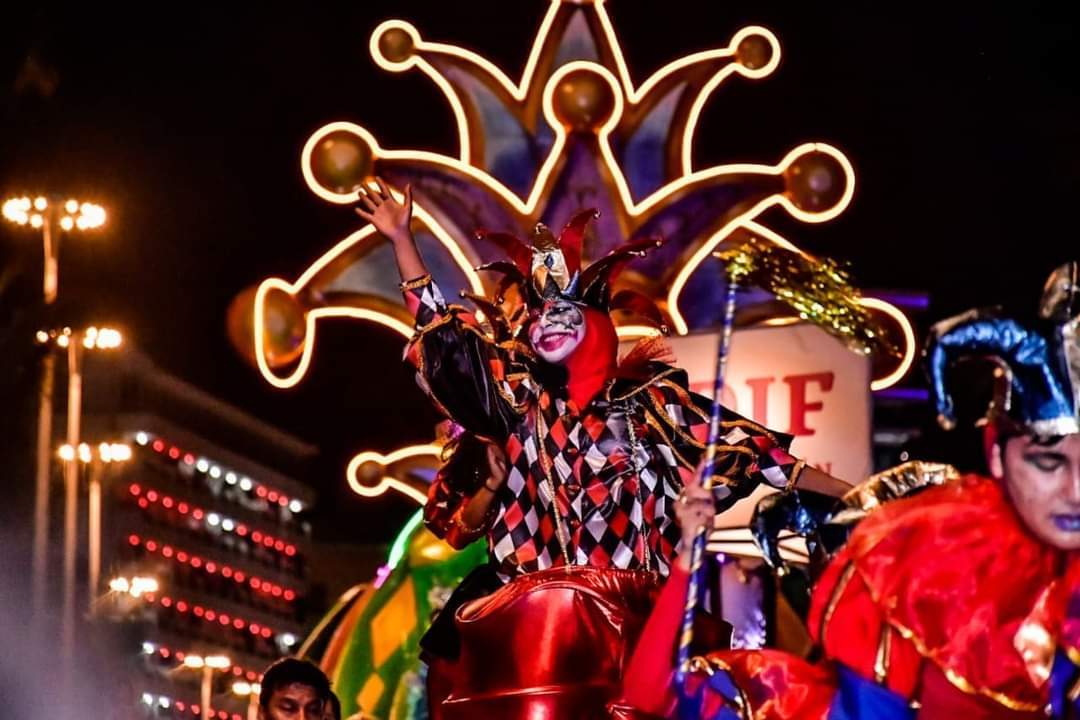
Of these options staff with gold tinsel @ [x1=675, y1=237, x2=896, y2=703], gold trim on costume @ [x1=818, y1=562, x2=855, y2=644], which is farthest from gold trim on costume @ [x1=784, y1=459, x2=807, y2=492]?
gold trim on costume @ [x1=818, y1=562, x2=855, y2=644]

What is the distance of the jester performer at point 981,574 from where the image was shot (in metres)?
3.46

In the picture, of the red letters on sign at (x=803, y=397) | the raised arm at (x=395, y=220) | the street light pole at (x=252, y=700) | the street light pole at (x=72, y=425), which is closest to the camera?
the raised arm at (x=395, y=220)

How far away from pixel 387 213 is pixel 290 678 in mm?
1362

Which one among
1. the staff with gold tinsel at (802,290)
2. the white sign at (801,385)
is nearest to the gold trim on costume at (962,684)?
the staff with gold tinsel at (802,290)

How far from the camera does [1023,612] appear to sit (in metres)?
3.50

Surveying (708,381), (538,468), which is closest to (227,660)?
(708,381)

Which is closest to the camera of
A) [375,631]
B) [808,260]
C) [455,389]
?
[808,260]

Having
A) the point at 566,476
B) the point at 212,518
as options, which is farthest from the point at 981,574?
the point at 212,518

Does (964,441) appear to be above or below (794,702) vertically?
above

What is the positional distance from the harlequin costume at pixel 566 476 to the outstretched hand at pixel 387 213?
8.6 inches

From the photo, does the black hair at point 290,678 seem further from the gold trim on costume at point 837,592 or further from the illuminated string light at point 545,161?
the illuminated string light at point 545,161

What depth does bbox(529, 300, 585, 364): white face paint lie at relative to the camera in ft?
16.5

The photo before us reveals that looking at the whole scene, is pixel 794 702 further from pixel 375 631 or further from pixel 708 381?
pixel 708 381

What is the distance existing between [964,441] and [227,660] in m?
44.6
